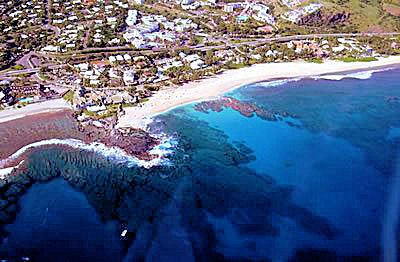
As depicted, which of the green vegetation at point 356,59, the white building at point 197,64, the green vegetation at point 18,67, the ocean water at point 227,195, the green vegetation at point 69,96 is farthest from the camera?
the green vegetation at point 356,59

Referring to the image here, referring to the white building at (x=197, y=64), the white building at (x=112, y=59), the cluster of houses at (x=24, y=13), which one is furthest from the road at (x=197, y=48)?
the cluster of houses at (x=24, y=13)

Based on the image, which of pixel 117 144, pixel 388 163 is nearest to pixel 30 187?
pixel 117 144

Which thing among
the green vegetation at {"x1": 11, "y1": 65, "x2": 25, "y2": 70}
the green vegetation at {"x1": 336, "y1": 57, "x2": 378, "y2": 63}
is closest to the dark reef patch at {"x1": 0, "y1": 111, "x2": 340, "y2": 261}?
the green vegetation at {"x1": 11, "y1": 65, "x2": 25, "y2": 70}

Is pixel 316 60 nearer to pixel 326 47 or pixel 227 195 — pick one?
pixel 326 47

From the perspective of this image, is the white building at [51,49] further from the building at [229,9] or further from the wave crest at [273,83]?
the building at [229,9]

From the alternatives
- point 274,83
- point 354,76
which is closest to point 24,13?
point 274,83
